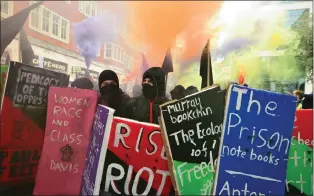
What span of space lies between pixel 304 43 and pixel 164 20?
7.07 ft

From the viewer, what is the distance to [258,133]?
2.45m

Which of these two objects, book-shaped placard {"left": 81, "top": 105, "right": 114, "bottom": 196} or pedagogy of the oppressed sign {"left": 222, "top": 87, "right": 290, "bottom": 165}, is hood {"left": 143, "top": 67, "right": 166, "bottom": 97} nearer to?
book-shaped placard {"left": 81, "top": 105, "right": 114, "bottom": 196}

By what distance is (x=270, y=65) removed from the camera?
15.6 feet

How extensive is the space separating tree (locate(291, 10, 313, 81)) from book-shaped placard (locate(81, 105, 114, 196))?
126 inches

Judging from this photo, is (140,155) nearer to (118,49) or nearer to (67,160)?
(67,160)

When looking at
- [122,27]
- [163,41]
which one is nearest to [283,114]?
[163,41]

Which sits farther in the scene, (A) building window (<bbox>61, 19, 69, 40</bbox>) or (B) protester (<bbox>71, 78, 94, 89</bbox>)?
(A) building window (<bbox>61, 19, 69, 40</bbox>)

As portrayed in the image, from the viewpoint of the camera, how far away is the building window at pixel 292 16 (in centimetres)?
463

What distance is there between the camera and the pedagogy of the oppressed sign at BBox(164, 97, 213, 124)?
2506 mm

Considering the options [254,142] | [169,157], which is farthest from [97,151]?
[254,142]

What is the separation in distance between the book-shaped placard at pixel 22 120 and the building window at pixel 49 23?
171 cm

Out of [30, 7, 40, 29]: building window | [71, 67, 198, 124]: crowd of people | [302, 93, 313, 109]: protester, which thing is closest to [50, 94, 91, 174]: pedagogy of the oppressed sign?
[71, 67, 198, 124]: crowd of people

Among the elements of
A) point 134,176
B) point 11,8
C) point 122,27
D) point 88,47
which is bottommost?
point 134,176

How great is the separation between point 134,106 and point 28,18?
116 inches
